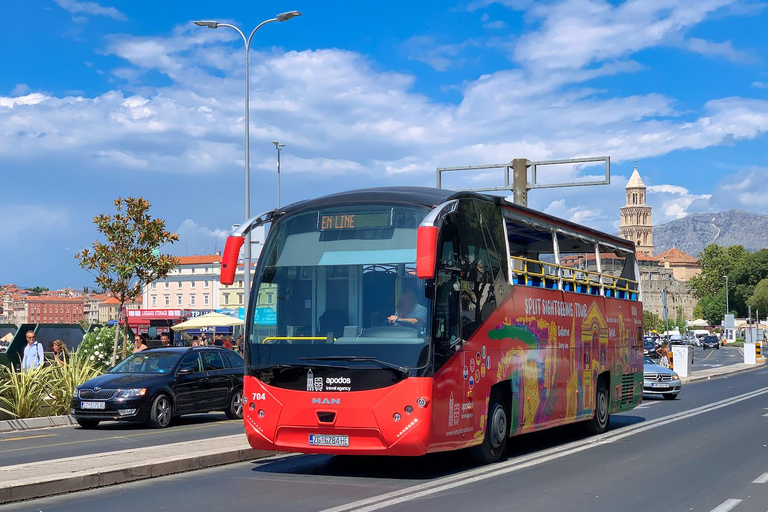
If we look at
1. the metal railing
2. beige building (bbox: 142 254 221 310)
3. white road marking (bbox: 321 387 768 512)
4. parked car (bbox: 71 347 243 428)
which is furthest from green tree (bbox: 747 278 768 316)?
parked car (bbox: 71 347 243 428)

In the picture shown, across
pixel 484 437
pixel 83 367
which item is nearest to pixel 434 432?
pixel 484 437

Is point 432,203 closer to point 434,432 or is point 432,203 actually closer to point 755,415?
point 434,432

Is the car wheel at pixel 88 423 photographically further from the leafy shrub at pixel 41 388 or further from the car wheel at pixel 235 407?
the car wheel at pixel 235 407

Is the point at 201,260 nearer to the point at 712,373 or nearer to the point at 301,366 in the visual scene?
the point at 712,373

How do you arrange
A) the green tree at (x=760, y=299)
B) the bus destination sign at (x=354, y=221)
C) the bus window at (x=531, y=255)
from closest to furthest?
1. the bus destination sign at (x=354, y=221)
2. the bus window at (x=531, y=255)
3. the green tree at (x=760, y=299)

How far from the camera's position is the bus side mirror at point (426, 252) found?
9570mm

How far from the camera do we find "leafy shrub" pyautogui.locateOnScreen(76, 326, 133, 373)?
25.2 meters

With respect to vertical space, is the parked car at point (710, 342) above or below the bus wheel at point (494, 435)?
below

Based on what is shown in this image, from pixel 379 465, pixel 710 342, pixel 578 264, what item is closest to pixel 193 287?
pixel 710 342

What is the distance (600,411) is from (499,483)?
6.97 metres

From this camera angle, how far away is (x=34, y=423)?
19141mm

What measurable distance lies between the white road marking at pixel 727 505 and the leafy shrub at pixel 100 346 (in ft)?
59.9

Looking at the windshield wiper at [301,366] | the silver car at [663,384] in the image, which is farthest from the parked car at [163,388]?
the silver car at [663,384]

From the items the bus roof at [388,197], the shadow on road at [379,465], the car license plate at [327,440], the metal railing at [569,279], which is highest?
the bus roof at [388,197]
